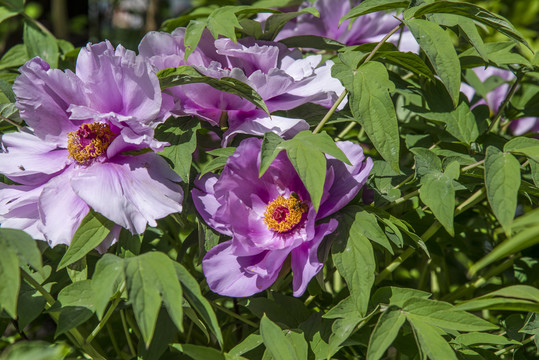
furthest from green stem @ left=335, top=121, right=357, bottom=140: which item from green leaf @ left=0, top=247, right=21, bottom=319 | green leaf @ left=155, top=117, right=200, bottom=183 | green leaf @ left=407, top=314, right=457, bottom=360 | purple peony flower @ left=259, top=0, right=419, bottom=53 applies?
green leaf @ left=0, top=247, right=21, bottom=319

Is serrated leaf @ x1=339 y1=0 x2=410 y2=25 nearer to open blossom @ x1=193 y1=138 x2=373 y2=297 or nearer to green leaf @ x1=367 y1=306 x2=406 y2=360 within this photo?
open blossom @ x1=193 y1=138 x2=373 y2=297

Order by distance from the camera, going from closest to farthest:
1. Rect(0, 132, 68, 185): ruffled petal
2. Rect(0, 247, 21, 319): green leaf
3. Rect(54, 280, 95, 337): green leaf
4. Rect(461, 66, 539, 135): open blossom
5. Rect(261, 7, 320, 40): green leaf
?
Rect(0, 247, 21, 319): green leaf, Rect(54, 280, 95, 337): green leaf, Rect(0, 132, 68, 185): ruffled petal, Rect(261, 7, 320, 40): green leaf, Rect(461, 66, 539, 135): open blossom

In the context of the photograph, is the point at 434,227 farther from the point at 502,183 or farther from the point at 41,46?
the point at 41,46

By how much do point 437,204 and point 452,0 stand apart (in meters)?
0.31

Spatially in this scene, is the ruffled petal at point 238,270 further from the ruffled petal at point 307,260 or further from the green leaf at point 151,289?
the green leaf at point 151,289

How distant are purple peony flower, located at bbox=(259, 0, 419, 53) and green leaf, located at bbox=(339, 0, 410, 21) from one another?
0.30m

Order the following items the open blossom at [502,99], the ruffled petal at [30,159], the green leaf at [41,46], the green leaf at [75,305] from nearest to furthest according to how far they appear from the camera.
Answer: the green leaf at [75,305]
the ruffled petal at [30,159]
the green leaf at [41,46]
the open blossom at [502,99]

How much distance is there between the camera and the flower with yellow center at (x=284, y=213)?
900mm

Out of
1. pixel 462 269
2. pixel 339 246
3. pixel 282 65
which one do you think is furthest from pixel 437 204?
pixel 462 269

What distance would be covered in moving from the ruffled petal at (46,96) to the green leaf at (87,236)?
150 mm

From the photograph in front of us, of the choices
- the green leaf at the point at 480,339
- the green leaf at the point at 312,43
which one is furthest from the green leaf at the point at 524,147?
the green leaf at the point at 312,43

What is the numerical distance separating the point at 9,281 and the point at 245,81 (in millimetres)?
405

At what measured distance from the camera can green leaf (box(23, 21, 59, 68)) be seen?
118 centimetres

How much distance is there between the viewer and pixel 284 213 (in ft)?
2.98
